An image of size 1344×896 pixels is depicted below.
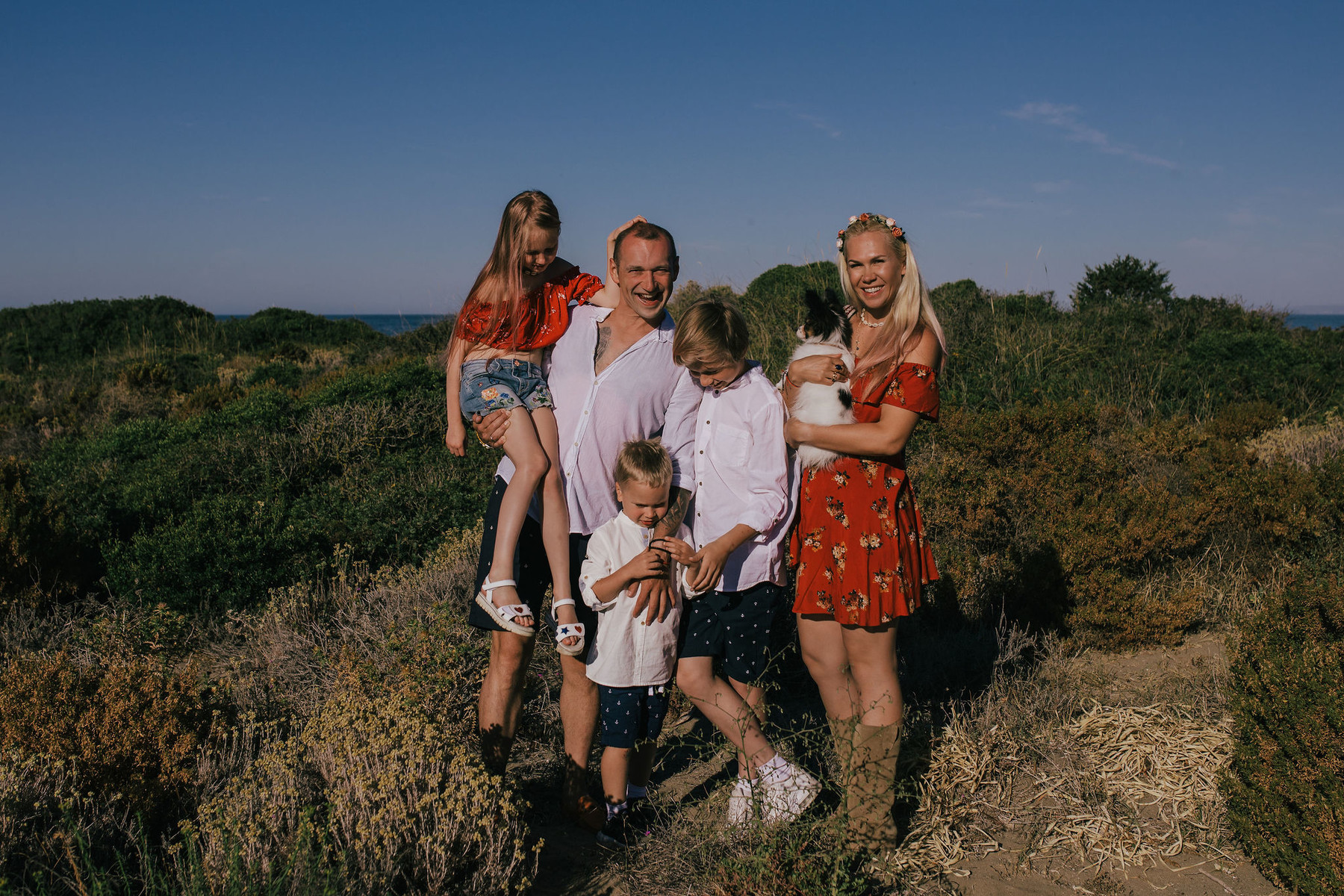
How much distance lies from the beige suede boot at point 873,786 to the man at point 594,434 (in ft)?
2.63

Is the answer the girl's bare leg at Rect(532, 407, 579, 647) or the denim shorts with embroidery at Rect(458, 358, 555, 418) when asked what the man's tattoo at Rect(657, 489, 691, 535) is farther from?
the denim shorts with embroidery at Rect(458, 358, 555, 418)

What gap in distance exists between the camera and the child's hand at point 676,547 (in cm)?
265

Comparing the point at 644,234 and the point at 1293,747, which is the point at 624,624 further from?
the point at 1293,747

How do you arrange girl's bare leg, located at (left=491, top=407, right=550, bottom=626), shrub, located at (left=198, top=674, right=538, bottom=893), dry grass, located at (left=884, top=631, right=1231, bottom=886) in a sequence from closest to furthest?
shrub, located at (left=198, top=674, right=538, bottom=893), girl's bare leg, located at (left=491, top=407, right=550, bottom=626), dry grass, located at (left=884, top=631, right=1231, bottom=886)

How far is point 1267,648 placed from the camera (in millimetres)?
3031

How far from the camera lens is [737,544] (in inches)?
103

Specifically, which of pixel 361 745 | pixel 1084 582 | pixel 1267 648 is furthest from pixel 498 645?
pixel 1084 582

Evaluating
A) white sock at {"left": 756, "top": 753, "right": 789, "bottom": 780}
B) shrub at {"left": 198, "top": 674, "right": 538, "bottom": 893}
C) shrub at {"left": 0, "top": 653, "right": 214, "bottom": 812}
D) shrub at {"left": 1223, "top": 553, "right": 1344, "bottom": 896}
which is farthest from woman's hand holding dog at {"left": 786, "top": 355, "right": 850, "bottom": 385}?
shrub at {"left": 0, "top": 653, "right": 214, "bottom": 812}

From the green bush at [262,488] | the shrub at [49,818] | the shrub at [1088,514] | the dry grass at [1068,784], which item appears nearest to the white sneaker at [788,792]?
the dry grass at [1068,784]

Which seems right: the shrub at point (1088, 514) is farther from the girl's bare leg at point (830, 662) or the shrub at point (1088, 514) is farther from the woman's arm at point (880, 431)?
the woman's arm at point (880, 431)

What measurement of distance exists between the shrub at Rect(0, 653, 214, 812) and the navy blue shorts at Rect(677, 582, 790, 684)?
1955 millimetres

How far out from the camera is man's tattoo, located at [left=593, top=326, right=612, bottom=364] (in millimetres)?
2873

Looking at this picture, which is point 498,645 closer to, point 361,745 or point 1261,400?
point 361,745

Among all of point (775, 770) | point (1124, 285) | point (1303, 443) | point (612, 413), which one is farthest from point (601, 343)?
point (1124, 285)
